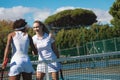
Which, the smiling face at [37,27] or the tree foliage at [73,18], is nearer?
the smiling face at [37,27]

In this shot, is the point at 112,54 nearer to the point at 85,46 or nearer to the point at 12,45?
the point at 12,45

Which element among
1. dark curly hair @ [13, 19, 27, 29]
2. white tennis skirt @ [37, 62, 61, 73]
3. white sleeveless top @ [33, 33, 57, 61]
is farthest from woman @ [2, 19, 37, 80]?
white tennis skirt @ [37, 62, 61, 73]

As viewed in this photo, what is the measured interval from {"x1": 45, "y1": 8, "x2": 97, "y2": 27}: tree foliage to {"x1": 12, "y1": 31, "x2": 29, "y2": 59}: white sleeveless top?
57698 mm

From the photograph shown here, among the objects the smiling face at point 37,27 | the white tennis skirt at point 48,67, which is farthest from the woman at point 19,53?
the white tennis skirt at point 48,67

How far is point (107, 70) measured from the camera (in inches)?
356

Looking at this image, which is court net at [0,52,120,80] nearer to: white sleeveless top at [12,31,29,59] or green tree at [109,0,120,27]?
white sleeveless top at [12,31,29,59]

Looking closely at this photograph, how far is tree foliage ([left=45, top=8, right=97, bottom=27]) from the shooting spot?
→ 6531 centimetres

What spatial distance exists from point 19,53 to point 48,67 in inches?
43.9

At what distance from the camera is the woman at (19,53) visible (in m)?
6.96

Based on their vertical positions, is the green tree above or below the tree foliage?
below

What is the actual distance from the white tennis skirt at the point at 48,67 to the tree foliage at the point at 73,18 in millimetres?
56846

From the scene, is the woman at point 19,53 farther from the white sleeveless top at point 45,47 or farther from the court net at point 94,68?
the court net at point 94,68

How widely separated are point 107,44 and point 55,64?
903 inches

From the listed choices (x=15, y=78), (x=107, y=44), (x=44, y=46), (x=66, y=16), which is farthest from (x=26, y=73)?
(x=66, y=16)
